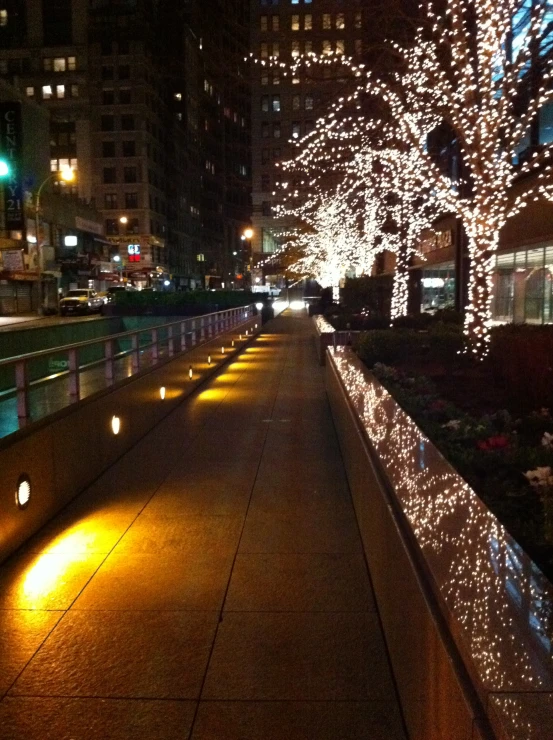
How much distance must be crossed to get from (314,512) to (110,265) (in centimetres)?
8080

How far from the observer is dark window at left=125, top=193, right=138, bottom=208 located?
9312cm

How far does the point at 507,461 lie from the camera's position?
6.08m

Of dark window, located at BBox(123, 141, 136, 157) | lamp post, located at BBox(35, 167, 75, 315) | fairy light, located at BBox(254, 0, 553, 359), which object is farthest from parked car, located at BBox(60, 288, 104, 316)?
dark window, located at BBox(123, 141, 136, 157)

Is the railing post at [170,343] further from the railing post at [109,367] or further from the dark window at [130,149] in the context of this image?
the dark window at [130,149]

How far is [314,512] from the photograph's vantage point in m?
7.68

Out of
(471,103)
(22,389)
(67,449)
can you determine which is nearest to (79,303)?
(471,103)

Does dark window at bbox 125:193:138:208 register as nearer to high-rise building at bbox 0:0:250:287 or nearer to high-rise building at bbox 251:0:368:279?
high-rise building at bbox 0:0:250:287

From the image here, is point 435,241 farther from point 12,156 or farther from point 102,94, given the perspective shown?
point 102,94

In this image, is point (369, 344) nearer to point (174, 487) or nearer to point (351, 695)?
point (174, 487)

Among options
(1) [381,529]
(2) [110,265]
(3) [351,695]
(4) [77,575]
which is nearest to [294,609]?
(1) [381,529]

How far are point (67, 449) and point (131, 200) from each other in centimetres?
8911

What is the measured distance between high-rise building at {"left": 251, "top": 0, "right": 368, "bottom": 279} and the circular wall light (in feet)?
31.2

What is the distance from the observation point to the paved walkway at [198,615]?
401 centimetres

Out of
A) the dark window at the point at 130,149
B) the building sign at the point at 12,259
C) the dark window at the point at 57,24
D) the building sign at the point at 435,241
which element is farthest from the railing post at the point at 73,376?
the dark window at the point at 57,24
